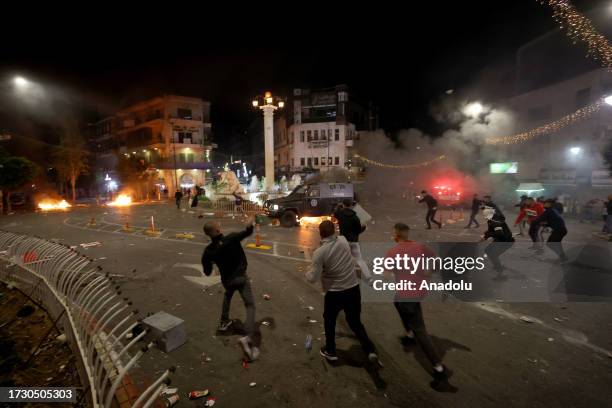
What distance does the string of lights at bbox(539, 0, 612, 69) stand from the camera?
18713mm

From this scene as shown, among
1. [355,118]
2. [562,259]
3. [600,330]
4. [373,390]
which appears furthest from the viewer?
[355,118]

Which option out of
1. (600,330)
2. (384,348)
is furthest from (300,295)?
(600,330)

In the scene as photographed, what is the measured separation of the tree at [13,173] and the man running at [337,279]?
94.5 ft

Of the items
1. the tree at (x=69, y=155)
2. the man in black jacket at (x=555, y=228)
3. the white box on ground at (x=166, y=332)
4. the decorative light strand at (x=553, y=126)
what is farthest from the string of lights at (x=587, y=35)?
the tree at (x=69, y=155)

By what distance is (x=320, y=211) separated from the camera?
14.8 meters

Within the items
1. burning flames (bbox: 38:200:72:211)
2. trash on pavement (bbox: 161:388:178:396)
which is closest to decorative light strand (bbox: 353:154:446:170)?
trash on pavement (bbox: 161:388:178:396)

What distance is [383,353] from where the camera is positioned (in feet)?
14.1

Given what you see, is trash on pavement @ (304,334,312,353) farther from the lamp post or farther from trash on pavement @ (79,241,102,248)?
the lamp post

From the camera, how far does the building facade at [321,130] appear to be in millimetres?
43125

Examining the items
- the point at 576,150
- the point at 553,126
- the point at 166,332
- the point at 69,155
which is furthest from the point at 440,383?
the point at 69,155

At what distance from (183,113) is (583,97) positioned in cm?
4518

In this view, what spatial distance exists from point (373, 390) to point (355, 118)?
4746 cm

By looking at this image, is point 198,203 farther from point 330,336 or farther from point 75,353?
point 330,336

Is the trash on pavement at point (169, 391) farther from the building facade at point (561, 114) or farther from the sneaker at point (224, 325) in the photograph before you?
the building facade at point (561, 114)
